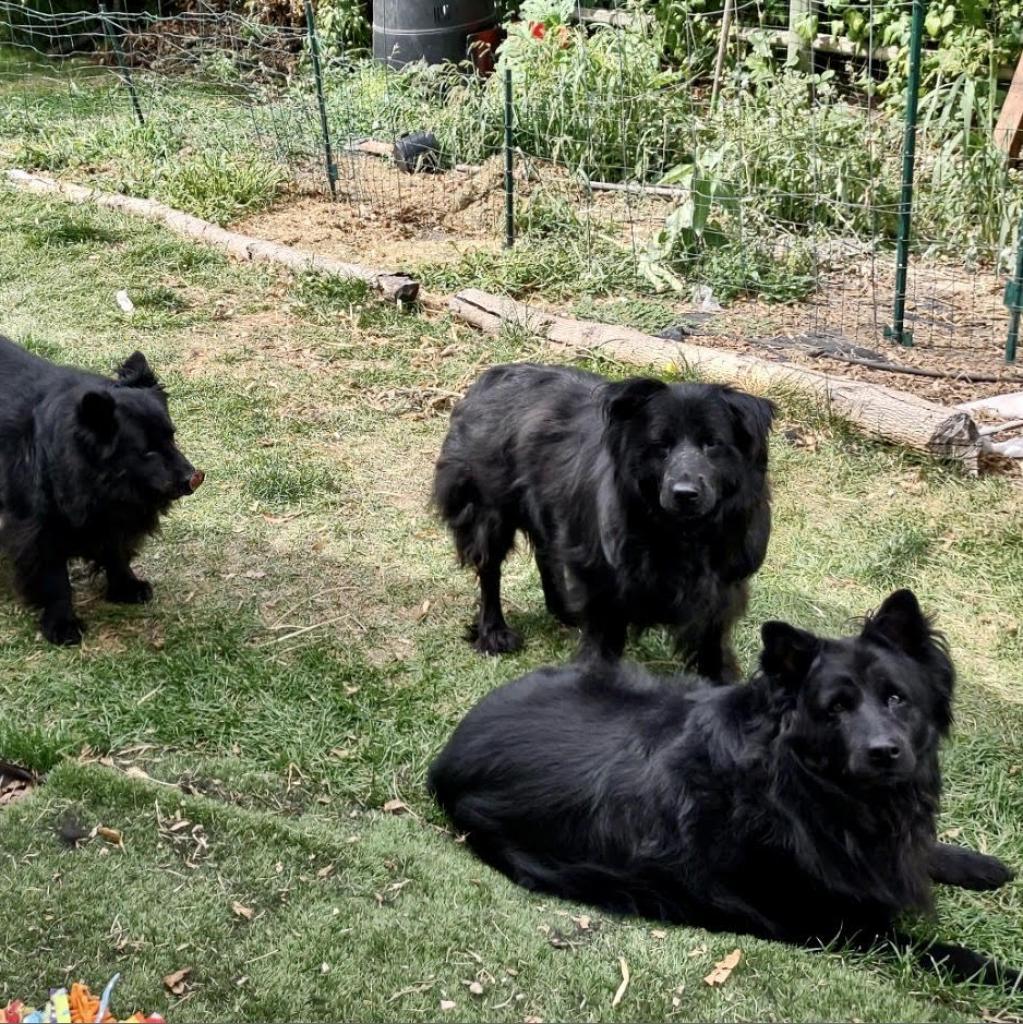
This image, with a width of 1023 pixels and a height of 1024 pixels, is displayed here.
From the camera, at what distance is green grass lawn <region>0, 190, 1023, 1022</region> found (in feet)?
11.6

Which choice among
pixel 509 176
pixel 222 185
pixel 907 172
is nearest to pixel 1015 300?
pixel 907 172

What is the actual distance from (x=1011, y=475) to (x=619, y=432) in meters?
3.03

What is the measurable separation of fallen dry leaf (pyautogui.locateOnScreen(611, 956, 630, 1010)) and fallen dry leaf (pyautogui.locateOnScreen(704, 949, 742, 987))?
0.22 metres

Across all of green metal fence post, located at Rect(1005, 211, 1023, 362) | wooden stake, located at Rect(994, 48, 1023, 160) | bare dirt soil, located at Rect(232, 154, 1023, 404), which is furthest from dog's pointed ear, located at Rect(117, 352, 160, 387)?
wooden stake, located at Rect(994, 48, 1023, 160)

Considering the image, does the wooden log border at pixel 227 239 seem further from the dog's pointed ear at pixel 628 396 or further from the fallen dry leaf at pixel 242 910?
the fallen dry leaf at pixel 242 910

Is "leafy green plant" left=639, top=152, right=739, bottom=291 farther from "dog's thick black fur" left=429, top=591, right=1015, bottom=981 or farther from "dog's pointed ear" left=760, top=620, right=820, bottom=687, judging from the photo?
"dog's pointed ear" left=760, top=620, right=820, bottom=687

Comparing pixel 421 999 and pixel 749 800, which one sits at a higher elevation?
pixel 749 800

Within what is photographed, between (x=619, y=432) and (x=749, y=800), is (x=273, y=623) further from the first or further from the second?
(x=749, y=800)

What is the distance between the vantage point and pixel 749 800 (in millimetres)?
3820

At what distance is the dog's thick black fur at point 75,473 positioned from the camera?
17.6 feet

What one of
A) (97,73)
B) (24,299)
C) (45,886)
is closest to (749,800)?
(45,886)

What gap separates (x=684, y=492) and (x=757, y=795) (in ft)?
3.87

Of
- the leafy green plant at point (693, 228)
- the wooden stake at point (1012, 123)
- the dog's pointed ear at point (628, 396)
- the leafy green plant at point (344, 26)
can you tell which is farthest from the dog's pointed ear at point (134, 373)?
the leafy green plant at point (344, 26)

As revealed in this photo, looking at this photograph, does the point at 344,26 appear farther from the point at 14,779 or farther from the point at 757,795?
the point at 757,795
